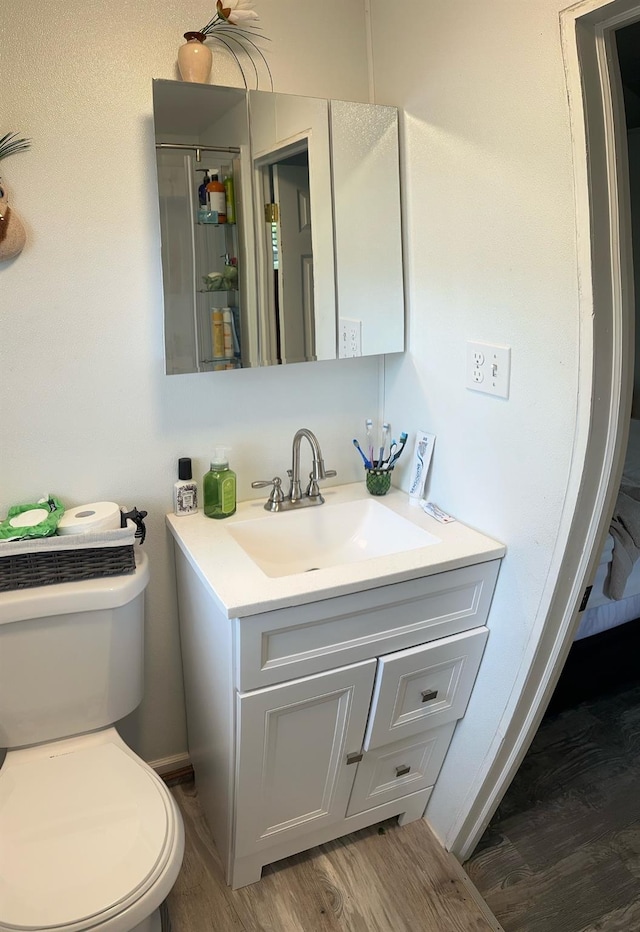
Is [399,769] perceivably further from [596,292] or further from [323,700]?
[596,292]

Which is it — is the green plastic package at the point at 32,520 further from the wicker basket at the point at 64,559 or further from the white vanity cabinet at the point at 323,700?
the white vanity cabinet at the point at 323,700

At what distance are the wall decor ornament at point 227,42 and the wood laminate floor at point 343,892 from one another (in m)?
1.82

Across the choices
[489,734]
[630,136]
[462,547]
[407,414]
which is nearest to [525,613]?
[462,547]

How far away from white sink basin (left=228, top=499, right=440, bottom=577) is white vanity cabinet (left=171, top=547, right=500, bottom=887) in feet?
0.58

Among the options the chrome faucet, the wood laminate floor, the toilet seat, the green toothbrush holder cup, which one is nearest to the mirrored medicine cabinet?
the chrome faucet

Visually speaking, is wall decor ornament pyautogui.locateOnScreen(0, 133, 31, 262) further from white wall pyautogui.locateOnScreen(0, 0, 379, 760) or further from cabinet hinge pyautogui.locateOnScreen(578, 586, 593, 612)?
cabinet hinge pyautogui.locateOnScreen(578, 586, 593, 612)

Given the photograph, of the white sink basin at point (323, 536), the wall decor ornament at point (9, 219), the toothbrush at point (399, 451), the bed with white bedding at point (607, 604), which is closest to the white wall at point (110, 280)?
the wall decor ornament at point (9, 219)

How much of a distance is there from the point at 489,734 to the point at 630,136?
256 centimetres

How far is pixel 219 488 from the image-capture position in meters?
1.59

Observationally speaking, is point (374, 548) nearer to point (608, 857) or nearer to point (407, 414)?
point (407, 414)

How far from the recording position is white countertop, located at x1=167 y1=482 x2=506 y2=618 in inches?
48.8

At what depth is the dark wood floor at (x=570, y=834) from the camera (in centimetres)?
154

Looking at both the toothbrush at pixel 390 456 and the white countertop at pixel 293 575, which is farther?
the toothbrush at pixel 390 456

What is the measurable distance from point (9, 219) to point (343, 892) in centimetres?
168
